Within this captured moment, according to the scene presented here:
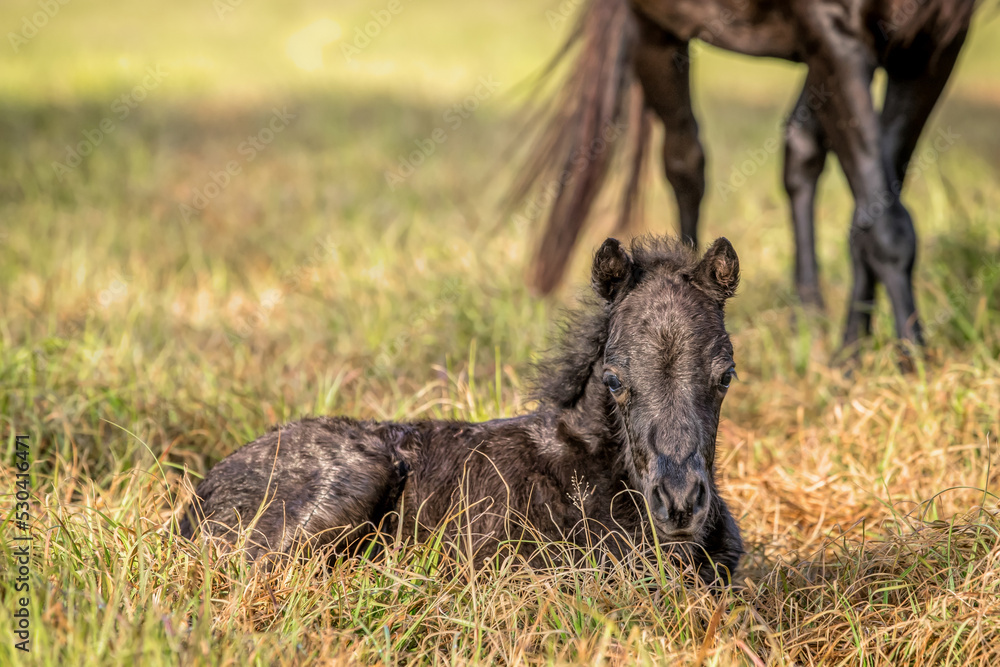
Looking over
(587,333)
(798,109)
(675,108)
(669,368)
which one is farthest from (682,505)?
(798,109)

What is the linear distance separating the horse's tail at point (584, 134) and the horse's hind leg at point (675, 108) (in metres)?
0.58

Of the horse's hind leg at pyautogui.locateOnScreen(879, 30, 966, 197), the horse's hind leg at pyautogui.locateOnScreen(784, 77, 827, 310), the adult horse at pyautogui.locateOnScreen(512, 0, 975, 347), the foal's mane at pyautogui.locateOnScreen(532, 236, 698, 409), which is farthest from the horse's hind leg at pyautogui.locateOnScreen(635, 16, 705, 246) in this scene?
the foal's mane at pyautogui.locateOnScreen(532, 236, 698, 409)

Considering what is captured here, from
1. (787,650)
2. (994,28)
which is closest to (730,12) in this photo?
(787,650)

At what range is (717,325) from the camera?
8.82 ft

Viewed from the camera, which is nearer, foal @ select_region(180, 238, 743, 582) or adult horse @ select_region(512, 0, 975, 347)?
foal @ select_region(180, 238, 743, 582)

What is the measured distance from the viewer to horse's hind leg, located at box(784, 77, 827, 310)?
18.6 feet

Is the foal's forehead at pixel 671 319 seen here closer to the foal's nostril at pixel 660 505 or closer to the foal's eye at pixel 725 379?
the foal's eye at pixel 725 379

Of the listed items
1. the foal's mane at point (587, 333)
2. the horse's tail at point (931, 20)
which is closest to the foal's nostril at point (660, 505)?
the foal's mane at point (587, 333)

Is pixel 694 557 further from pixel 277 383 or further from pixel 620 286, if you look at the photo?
pixel 277 383

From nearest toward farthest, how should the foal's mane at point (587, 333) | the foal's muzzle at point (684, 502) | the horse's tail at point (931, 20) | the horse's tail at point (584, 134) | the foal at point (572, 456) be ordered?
1. the foal's muzzle at point (684, 502)
2. the foal at point (572, 456)
3. the foal's mane at point (587, 333)
4. the horse's tail at point (931, 20)
5. the horse's tail at point (584, 134)

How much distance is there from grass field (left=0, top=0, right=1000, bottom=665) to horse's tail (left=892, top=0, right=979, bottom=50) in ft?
1.30

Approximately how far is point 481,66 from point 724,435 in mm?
13956

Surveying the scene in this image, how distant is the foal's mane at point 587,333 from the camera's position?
2893 mm

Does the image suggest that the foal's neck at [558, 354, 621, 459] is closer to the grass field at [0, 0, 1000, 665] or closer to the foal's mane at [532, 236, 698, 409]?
the foal's mane at [532, 236, 698, 409]
